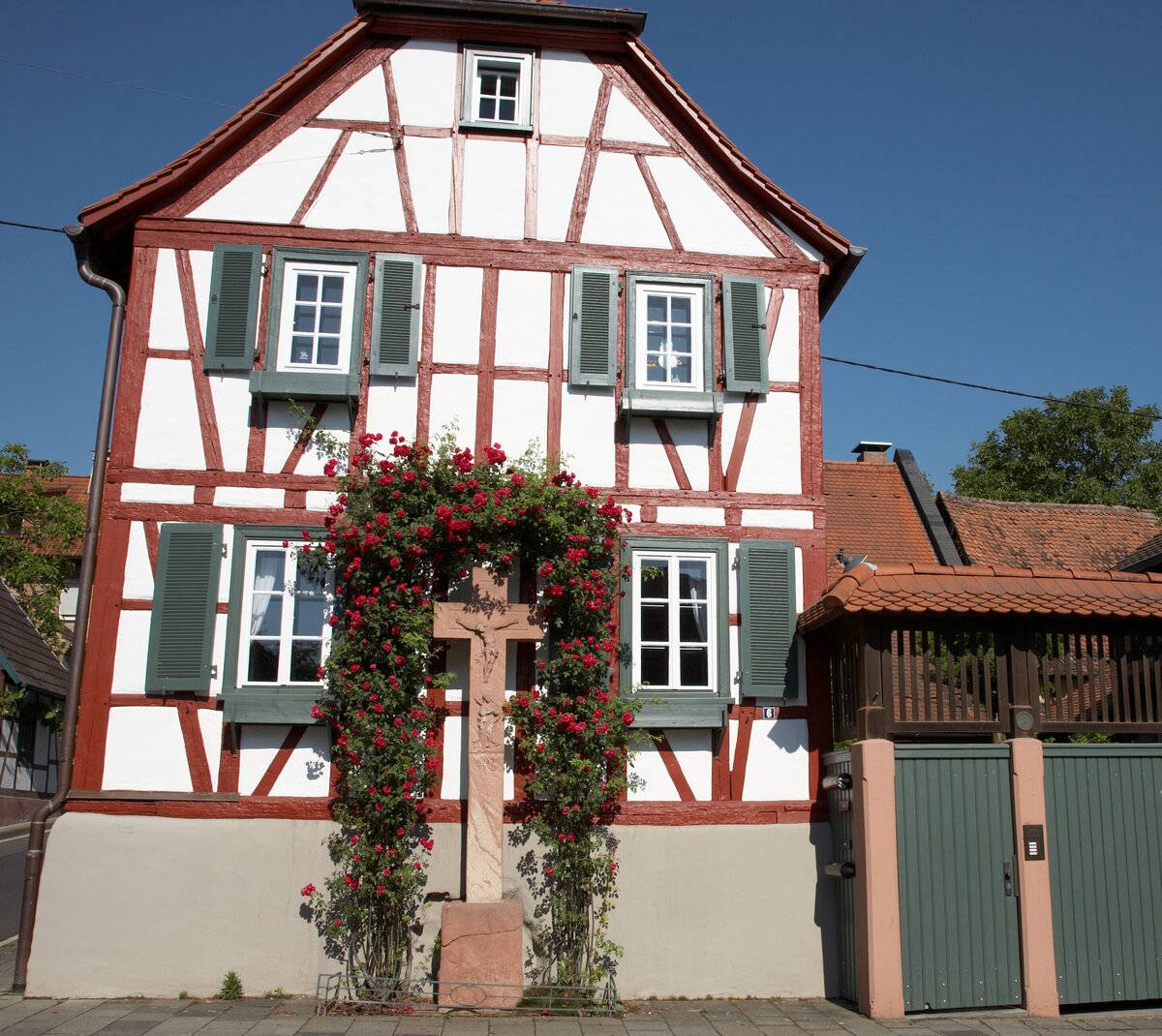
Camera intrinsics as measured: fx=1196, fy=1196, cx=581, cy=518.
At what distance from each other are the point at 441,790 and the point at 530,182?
6.19 meters

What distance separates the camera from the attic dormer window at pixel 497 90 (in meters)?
12.5

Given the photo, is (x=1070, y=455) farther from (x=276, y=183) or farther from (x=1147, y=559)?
(x=276, y=183)

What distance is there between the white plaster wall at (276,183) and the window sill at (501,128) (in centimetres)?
136

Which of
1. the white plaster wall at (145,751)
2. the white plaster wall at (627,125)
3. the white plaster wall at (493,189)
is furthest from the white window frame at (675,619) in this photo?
the white plaster wall at (627,125)

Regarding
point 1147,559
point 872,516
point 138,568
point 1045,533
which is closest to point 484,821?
point 138,568

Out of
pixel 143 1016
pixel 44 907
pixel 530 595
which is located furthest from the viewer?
pixel 530 595

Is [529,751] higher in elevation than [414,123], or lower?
lower

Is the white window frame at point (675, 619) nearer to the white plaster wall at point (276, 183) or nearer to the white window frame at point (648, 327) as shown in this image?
the white window frame at point (648, 327)

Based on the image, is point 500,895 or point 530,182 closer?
point 500,895

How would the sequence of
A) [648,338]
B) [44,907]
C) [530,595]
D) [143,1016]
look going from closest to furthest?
1. [143,1016]
2. [44,907]
3. [530,595]
4. [648,338]

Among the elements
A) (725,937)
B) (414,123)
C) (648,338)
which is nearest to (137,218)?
(414,123)

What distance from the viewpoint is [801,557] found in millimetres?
11742

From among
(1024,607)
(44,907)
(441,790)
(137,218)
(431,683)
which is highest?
(137,218)

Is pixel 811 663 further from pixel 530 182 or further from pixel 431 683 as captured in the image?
pixel 530 182
